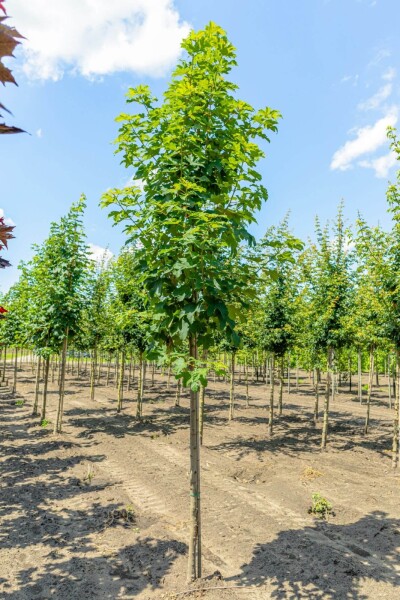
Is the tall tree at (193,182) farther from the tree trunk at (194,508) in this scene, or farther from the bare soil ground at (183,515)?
the bare soil ground at (183,515)

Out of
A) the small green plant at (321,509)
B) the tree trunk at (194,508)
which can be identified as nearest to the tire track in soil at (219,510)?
the small green plant at (321,509)

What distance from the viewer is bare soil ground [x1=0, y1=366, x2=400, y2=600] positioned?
17.8 feet

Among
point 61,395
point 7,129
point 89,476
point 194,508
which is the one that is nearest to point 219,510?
point 194,508

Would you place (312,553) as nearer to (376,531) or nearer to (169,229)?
(376,531)

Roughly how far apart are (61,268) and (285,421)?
13.3 metres

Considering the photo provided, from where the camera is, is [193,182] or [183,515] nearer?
[193,182]

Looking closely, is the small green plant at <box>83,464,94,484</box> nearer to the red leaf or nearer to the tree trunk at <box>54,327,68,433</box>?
the tree trunk at <box>54,327,68,433</box>

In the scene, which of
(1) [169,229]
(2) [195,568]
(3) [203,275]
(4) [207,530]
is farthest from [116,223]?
(4) [207,530]

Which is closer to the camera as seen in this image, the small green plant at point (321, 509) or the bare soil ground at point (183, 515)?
the bare soil ground at point (183, 515)

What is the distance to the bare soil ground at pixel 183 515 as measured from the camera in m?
5.44

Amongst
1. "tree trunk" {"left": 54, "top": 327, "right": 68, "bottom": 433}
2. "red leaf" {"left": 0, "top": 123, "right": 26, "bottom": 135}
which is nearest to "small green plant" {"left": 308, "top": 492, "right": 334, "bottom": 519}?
"red leaf" {"left": 0, "top": 123, "right": 26, "bottom": 135}

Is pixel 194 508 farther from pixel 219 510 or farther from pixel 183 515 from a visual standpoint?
pixel 219 510

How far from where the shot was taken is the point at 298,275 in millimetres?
14734

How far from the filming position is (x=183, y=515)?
25.3 feet
